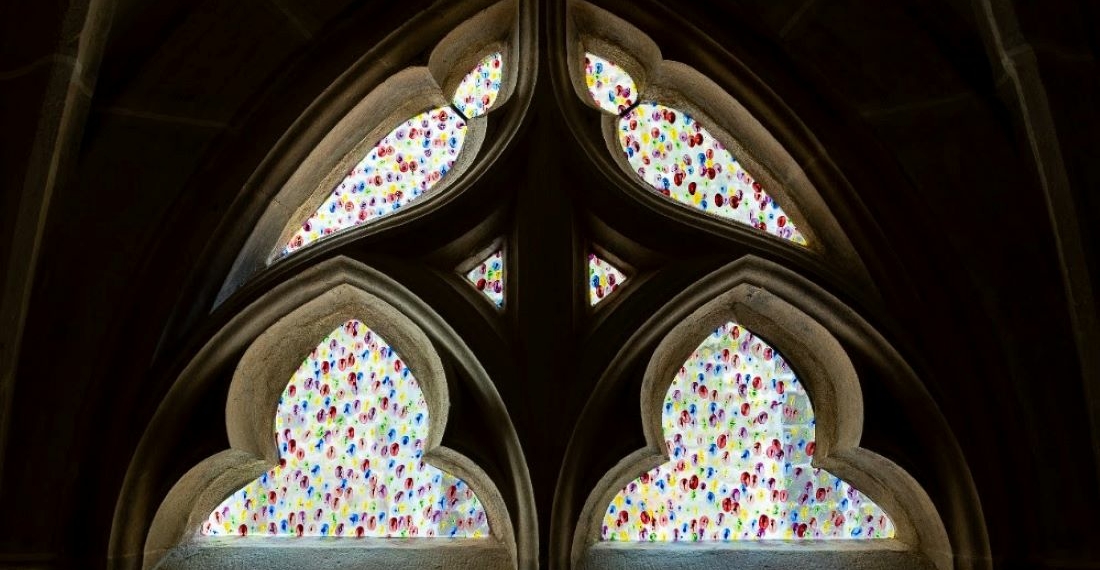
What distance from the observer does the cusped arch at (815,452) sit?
95.8 inches

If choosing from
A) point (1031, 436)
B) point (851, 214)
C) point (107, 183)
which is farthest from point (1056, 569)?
point (107, 183)

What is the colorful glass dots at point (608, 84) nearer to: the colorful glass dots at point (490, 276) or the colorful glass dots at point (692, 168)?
the colorful glass dots at point (692, 168)

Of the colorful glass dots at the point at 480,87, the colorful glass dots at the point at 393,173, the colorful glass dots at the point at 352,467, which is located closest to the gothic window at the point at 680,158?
the colorful glass dots at the point at 480,87

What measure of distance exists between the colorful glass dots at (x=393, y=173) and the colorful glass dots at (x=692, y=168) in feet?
1.47

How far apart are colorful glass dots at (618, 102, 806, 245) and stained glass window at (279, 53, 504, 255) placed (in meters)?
0.39

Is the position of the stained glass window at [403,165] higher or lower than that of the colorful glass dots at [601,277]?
higher

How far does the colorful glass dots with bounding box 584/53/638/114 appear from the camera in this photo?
2865mm

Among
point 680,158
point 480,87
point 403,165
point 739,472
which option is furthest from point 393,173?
point 739,472

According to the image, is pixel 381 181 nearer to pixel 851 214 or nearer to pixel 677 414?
pixel 677 414

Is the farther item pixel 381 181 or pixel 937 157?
pixel 381 181

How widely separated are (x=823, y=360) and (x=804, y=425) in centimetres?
17

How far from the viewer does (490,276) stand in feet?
8.82

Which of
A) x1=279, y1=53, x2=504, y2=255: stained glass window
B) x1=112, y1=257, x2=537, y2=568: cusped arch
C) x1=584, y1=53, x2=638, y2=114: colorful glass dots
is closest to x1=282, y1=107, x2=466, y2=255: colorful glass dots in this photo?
x1=279, y1=53, x2=504, y2=255: stained glass window

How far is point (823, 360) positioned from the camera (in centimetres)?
262
